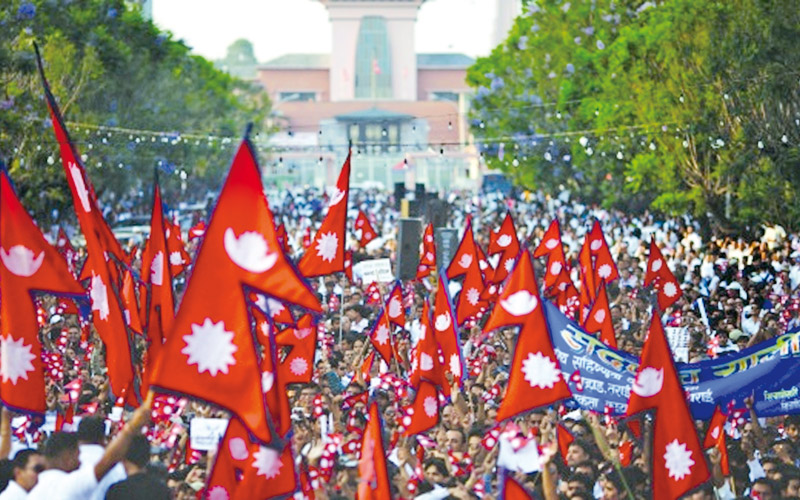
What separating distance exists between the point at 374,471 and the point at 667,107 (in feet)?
107

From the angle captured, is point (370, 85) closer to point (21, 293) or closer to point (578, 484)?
point (578, 484)

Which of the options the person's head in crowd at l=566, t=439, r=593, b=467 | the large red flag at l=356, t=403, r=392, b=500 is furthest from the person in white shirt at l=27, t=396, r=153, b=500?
the person's head in crowd at l=566, t=439, r=593, b=467

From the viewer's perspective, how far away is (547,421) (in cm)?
1205

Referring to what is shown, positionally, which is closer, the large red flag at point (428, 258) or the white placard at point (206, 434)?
the white placard at point (206, 434)

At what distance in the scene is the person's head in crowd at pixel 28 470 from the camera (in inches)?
357

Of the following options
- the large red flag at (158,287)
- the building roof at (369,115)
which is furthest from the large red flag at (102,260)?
the building roof at (369,115)

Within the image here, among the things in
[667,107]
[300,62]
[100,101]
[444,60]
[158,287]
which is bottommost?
[158,287]

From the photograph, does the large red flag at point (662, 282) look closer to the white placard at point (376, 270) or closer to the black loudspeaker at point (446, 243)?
the white placard at point (376, 270)

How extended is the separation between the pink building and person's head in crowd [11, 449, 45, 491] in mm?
137911

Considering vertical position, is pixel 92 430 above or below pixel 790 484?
above

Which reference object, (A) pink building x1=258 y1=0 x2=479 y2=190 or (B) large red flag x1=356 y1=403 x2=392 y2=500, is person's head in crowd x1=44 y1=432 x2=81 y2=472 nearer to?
(B) large red flag x1=356 y1=403 x2=392 y2=500

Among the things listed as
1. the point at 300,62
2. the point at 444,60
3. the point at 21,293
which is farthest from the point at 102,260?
the point at 444,60

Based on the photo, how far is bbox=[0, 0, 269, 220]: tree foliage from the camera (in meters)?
38.2

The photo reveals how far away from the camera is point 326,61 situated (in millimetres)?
177875
